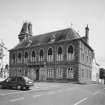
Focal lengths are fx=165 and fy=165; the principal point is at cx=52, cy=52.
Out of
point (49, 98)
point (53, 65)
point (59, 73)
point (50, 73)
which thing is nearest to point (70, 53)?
point (53, 65)

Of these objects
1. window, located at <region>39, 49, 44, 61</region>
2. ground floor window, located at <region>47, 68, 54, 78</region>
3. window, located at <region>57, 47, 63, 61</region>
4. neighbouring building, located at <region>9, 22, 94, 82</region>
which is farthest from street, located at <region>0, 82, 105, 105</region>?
window, located at <region>39, 49, 44, 61</region>

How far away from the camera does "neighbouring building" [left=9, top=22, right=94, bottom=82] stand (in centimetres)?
3881

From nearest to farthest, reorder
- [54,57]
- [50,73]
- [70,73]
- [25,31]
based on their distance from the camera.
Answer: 1. [70,73]
2. [54,57]
3. [50,73]
4. [25,31]

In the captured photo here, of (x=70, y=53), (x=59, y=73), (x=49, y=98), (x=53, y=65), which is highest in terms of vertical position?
(x=70, y=53)

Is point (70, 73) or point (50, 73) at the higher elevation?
point (70, 73)

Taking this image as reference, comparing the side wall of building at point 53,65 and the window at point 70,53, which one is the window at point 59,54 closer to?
the side wall of building at point 53,65

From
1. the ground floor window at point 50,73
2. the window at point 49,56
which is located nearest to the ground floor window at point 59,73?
the ground floor window at point 50,73

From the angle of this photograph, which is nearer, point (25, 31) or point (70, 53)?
point (70, 53)

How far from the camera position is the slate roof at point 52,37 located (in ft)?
137

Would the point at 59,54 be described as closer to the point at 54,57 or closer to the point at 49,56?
the point at 54,57

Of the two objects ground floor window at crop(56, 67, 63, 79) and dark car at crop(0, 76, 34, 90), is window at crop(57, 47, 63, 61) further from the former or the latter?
dark car at crop(0, 76, 34, 90)

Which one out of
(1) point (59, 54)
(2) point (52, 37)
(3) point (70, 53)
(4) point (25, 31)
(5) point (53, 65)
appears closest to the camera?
(3) point (70, 53)

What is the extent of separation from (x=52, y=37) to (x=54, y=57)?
5.69m

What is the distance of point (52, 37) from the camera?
43.9 metres
